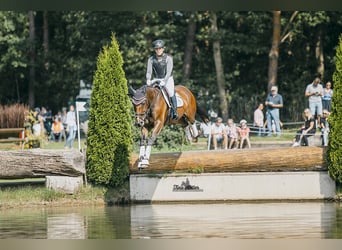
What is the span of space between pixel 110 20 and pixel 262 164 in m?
21.5

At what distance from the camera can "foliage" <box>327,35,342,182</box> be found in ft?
63.6

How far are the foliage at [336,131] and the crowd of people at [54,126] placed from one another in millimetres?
11838

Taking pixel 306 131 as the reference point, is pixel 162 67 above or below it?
above

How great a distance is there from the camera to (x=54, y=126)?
1470 inches

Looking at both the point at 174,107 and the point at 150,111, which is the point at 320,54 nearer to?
the point at 174,107

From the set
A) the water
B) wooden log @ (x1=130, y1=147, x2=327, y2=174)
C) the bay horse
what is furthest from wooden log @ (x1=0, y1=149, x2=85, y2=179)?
the bay horse

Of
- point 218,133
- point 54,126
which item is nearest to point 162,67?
point 218,133

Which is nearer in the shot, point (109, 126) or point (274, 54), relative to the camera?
point (109, 126)

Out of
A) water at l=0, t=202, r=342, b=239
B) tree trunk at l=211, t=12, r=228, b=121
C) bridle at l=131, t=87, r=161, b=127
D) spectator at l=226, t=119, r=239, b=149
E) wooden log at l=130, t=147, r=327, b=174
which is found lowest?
water at l=0, t=202, r=342, b=239

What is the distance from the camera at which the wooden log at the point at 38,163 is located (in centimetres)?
1944

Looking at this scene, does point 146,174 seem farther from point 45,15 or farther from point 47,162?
point 45,15

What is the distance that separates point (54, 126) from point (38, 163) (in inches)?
707

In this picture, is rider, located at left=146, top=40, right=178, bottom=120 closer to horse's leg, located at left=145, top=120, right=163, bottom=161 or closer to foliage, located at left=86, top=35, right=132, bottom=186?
horse's leg, located at left=145, top=120, right=163, bottom=161

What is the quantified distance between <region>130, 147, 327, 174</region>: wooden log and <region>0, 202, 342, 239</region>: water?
92 centimetres
